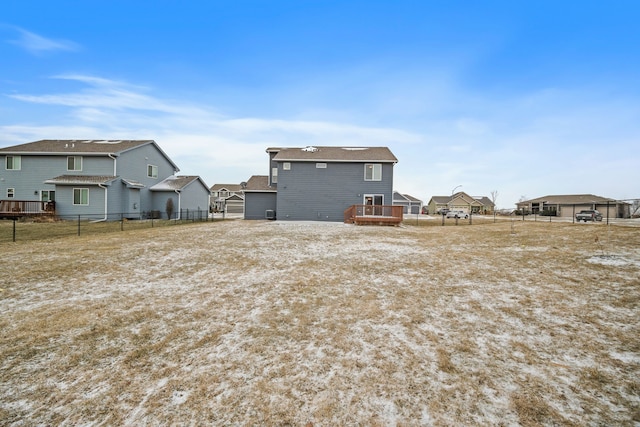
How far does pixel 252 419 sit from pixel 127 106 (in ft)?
106

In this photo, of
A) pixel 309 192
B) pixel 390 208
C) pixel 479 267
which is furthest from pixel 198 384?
pixel 309 192

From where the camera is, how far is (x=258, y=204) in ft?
92.8

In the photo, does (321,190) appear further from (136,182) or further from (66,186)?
(66,186)

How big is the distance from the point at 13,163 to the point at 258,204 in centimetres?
2412

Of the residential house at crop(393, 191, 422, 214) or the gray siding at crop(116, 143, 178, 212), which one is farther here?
the residential house at crop(393, 191, 422, 214)

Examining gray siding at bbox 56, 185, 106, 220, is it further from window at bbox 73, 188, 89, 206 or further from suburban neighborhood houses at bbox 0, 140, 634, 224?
window at bbox 73, 188, 89, 206

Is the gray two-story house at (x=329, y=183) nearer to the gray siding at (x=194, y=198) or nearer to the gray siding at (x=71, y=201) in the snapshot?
the gray siding at (x=194, y=198)

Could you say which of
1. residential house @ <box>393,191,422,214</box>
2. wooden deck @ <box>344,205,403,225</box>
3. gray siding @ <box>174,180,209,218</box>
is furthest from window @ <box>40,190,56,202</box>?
residential house @ <box>393,191,422,214</box>

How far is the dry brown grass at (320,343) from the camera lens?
9.13ft

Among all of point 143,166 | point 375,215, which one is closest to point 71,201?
point 143,166

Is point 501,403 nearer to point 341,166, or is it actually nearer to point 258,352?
point 258,352

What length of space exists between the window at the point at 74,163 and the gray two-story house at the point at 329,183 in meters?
19.4

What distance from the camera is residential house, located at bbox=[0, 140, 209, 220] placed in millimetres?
25000

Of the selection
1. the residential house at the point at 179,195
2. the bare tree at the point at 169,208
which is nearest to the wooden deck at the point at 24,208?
the residential house at the point at 179,195
